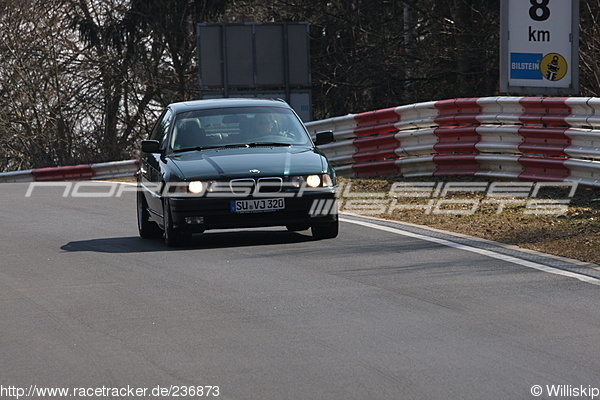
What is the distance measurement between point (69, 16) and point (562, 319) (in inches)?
1225

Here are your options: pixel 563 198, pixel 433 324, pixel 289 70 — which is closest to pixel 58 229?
pixel 563 198

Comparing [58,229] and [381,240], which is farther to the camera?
[58,229]

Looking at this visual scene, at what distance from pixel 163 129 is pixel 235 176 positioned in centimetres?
201

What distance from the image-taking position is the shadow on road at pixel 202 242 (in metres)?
10.9

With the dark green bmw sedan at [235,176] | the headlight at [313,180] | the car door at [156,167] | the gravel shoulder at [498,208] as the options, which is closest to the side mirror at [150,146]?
the dark green bmw sedan at [235,176]

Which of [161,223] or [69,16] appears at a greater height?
[69,16]

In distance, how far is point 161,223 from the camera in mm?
11086

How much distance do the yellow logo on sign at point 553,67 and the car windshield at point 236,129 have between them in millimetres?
5270

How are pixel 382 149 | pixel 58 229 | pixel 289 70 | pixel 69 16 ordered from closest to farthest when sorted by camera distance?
pixel 58 229 → pixel 382 149 → pixel 289 70 → pixel 69 16

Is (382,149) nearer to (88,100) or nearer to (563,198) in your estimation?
(563,198)

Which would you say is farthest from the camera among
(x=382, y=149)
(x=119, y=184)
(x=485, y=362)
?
(x=119, y=184)

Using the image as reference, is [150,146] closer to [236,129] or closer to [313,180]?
[236,129]

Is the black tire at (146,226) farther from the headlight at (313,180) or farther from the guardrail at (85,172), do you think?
the guardrail at (85,172)

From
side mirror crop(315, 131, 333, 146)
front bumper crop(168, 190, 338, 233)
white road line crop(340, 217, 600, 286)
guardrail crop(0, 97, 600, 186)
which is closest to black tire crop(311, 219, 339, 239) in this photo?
front bumper crop(168, 190, 338, 233)
